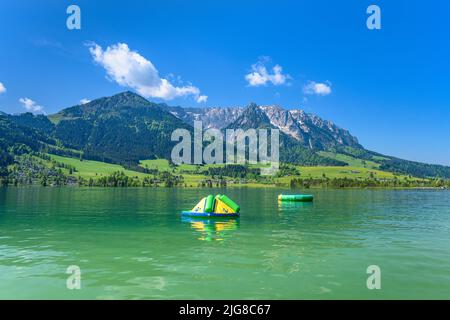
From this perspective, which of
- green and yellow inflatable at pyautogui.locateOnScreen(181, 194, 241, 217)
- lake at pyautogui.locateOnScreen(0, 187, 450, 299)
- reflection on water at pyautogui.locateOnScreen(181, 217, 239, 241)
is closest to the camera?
lake at pyautogui.locateOnScreen(0, 187, 450, 299)

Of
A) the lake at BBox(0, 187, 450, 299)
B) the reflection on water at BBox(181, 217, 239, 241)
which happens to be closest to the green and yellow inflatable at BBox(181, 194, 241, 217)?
the reflection on water at BBox(181, 217, 239, 241)

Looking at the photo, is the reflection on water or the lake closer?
the lake

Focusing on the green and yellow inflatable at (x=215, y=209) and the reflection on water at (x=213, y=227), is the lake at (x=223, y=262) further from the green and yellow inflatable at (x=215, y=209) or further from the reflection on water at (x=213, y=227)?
the green and yellow inflatable at (x=215, y=209)

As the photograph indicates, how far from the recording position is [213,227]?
1818 inches

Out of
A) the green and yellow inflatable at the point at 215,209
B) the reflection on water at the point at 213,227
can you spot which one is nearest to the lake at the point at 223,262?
the reflection on water at the point at 213,227

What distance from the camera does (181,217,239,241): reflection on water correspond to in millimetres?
38375

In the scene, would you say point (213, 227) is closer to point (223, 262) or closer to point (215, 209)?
point (215, 209)

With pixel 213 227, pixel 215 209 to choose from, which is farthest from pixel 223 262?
pixel 215 209

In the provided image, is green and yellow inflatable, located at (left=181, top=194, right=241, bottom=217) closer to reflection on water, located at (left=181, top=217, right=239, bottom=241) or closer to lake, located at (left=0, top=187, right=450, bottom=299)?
reflection on water, located at (left=181, top=217, right=239, bottom=241)
